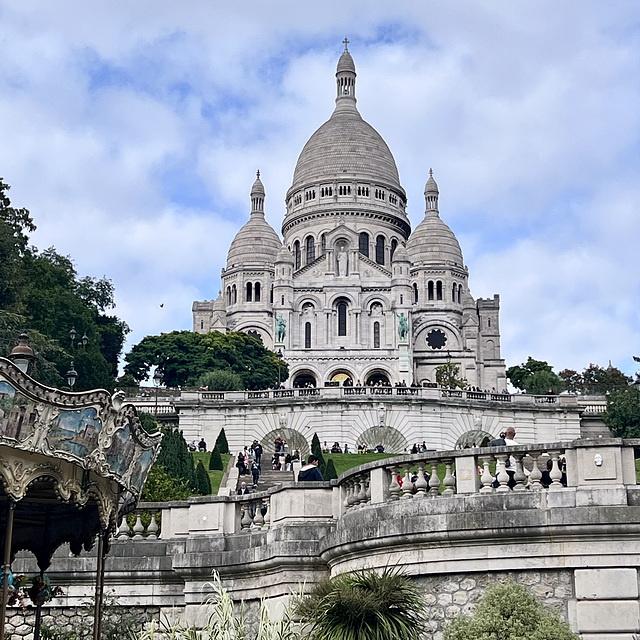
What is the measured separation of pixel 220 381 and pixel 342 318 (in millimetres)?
32615

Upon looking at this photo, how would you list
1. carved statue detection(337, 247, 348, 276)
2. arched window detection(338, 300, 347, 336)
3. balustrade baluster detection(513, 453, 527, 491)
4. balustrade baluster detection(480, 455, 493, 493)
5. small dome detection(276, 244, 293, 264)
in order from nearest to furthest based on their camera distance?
balustrade baluster detection(513, 453, 527, 491) < balustrade baluster detection(480, 455, 493, 493) < arched window detection(338, 300, 347, 336) < small dome detection(276, 244, 293, 264) < carved statue detection(337, 247, 348, 276)

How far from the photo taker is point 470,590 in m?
13.9

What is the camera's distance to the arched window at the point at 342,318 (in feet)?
357

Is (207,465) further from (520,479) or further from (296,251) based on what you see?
(296,251)

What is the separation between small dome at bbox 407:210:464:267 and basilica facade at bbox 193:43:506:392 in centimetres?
12

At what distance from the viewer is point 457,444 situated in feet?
193

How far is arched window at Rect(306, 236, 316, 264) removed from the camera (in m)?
119

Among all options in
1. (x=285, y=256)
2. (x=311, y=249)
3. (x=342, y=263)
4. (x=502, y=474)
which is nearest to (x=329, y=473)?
(x=502, y=474)

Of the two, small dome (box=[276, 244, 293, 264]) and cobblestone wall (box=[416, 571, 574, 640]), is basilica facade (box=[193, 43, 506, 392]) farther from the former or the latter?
cobblestone wall (box=[416, 571, 574, 640])

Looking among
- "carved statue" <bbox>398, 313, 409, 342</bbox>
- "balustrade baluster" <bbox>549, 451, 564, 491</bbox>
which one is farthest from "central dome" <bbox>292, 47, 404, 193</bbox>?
"balustrade baluster" <bbox>549, 451, 564, 491</bbox>

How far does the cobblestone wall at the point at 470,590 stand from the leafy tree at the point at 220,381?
63.8m

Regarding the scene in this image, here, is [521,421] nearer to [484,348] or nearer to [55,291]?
[55,291]

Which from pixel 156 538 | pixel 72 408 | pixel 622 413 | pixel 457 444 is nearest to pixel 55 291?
pixel 457 444

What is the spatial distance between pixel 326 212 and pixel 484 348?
20.0 m
